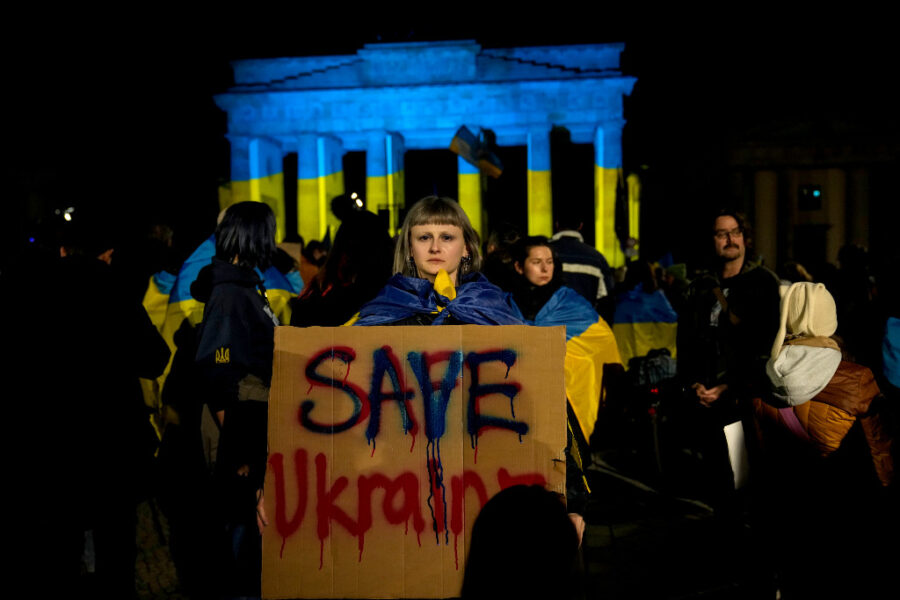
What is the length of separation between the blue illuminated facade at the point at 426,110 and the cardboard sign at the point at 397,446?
2756cm

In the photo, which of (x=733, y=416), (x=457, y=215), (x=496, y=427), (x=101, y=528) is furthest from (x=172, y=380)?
(x=733, y=416)

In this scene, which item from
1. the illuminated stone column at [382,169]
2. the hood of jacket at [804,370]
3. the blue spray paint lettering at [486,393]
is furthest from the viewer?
the illuminated stone column at [382,169]

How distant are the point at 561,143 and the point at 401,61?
23.8 ft

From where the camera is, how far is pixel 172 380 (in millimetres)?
3787

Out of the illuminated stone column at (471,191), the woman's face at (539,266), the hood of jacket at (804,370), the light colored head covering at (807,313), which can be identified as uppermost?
the illuminated stone column at (471,191)

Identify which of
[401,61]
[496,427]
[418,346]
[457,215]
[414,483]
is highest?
[401,61]

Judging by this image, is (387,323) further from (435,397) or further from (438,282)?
(435,397)

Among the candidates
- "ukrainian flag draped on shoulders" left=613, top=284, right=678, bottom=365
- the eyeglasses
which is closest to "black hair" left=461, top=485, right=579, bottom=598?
the eyeglasses

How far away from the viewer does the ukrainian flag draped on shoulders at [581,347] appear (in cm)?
430

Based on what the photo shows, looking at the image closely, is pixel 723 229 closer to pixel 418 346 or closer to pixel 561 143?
pixel 418 346

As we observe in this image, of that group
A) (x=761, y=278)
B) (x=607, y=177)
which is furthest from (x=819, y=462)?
(x=607, y=177)

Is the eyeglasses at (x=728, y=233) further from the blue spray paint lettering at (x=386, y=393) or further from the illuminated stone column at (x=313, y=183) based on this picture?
the illuminated stone column at (x=313, y=183)

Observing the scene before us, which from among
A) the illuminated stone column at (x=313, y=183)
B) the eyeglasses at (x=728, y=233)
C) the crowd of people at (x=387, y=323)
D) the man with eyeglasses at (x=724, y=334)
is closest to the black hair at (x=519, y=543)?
the crowd of people at (x=387, y=323)

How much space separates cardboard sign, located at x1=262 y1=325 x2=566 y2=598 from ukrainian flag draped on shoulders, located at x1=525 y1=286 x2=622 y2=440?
196cm
